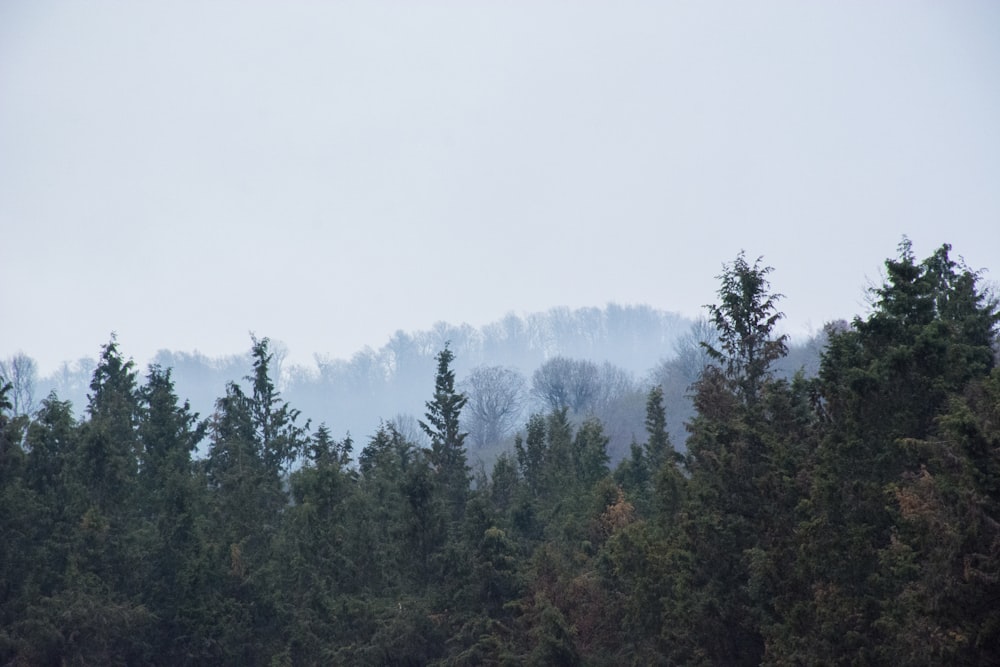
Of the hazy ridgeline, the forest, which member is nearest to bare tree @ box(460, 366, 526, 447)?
the hazy ridgeline

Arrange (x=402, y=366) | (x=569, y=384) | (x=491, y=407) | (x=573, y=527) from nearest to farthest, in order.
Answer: (x=573, y=527) < (x=491, y=407) < (x=569, y=384) < (x=402, y=366)

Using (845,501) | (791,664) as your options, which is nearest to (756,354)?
(845,501)

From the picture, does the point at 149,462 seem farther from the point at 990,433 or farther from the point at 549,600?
the point at 990,433

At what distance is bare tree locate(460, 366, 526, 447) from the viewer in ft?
327

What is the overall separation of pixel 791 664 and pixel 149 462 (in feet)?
87.4

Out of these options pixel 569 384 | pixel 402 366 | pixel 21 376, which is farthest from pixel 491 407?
pixel 402 366

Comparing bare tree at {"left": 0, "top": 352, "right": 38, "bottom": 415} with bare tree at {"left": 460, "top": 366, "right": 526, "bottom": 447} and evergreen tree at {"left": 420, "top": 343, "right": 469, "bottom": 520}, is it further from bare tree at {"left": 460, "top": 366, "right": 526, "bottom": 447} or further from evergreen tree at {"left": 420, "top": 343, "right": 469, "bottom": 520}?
evergreen tree at {"left": 420, "top": 343, "right": 469, "bottom": 520}

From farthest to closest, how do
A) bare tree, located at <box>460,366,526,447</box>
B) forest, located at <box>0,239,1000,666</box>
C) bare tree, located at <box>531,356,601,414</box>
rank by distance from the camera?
bare tree, located at <box>531,356,601,414</box>
bare tree, located at <box>460,366,526,447</box>
forest, located at <box>0,239,1000,666</box>

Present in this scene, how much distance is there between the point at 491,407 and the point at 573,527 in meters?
71.0

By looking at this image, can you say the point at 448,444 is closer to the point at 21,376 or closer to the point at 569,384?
the point at 569,384

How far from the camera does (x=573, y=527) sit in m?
31.3

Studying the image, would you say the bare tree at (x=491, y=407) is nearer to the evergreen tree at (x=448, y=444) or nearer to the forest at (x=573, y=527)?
the evergreen tree at (x=448, y=444)

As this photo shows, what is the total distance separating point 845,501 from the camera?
1697 cm

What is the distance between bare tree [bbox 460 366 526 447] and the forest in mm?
55260
